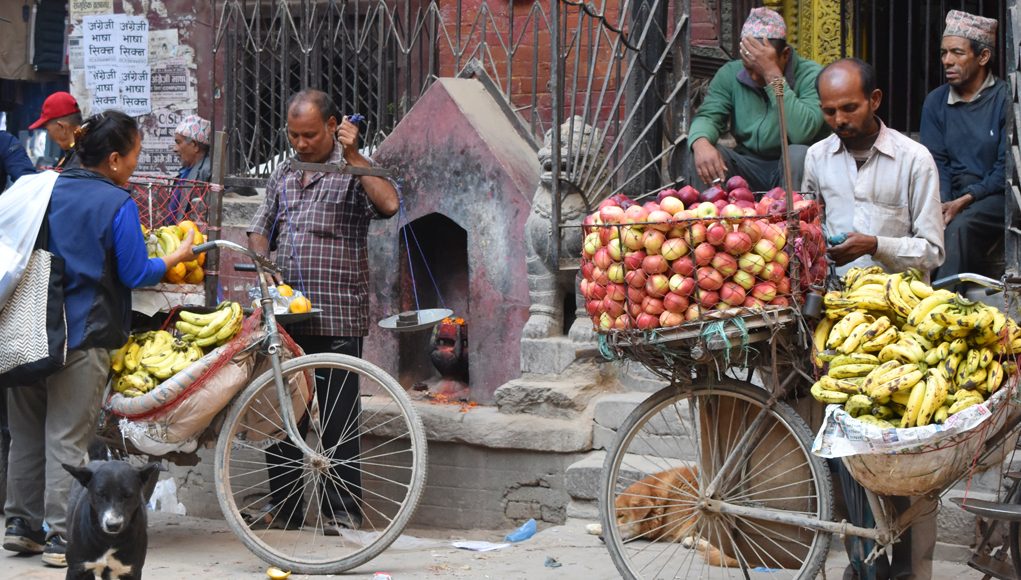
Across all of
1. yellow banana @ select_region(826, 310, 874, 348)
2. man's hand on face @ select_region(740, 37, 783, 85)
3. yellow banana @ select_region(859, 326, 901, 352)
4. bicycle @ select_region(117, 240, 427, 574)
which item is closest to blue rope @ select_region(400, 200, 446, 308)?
bicycle @ select_region(117, 240, 427, 574)

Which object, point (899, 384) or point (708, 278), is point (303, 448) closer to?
point (708, 278)

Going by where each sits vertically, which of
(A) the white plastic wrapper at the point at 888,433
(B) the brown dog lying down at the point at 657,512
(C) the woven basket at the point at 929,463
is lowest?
(B) the brown dog lying down at the point at 657,512

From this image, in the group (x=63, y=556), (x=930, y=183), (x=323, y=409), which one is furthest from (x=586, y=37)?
(x=63, y=556)

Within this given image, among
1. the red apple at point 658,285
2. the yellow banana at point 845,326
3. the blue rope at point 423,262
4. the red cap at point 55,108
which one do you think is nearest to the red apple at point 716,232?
the red apple at point 658,285

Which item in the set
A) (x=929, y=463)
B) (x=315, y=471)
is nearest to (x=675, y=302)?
(x=929, y=463)

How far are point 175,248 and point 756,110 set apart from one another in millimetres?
3019

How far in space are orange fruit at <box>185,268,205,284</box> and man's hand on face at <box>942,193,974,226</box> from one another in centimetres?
370

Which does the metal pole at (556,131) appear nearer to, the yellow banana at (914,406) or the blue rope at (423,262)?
the blue rope at (423,262)

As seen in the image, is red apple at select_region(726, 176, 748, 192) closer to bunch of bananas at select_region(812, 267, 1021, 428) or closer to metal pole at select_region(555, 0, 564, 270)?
bunch of bananas at select_region(812, 267, 1021, 428)

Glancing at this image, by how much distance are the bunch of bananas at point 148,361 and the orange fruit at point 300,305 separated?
0.54 metres

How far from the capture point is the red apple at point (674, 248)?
435 centimetres

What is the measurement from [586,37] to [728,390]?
14.3ft

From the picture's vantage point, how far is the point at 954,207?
6500 millimetres

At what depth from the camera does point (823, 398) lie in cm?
418
